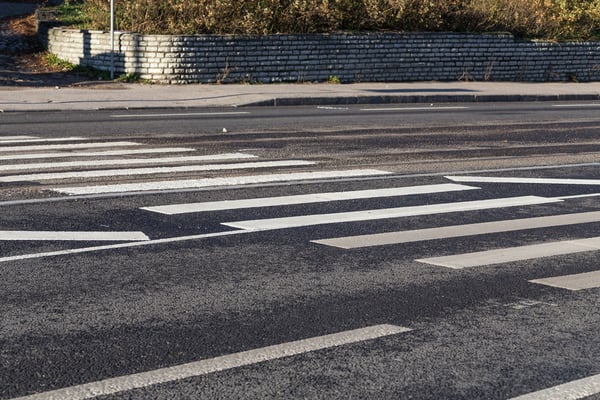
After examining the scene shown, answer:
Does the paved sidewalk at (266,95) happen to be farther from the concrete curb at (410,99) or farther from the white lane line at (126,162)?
the white lane line at (126,162)

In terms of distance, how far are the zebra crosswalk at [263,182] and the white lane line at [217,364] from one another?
1842mm

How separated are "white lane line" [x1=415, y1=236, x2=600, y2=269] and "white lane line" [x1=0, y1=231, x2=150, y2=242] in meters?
2.30

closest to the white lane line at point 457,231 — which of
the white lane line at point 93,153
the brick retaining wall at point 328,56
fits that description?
the white lane line at point 93,153

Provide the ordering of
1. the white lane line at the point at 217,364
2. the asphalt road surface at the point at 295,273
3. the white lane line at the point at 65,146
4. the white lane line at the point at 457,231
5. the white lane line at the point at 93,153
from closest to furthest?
the white lane line at the point at 217,364 → the asphalt road surface at the point at 295,273 → the white lane line at the point at 457,231 → the white lane line at the point at 93,153 → the white lane line at the point at 65,146

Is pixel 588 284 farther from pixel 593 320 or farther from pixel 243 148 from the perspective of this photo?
pixel 243 148

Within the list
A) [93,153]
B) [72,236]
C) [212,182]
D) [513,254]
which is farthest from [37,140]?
[513,254]


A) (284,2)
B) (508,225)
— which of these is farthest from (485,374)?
(284,2)

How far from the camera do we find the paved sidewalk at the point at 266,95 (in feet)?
69.7

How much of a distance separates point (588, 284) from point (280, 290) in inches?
82.4

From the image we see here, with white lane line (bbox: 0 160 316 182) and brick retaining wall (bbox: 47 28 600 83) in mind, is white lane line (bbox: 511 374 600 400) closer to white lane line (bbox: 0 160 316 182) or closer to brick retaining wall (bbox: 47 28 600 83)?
white lane line (bbox: 0 160 316 182)

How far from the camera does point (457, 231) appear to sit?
9.00 m

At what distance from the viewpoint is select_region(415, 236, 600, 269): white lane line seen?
308 inches

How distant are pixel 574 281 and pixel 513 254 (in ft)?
2.85

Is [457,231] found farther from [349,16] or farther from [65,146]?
[349,16]
